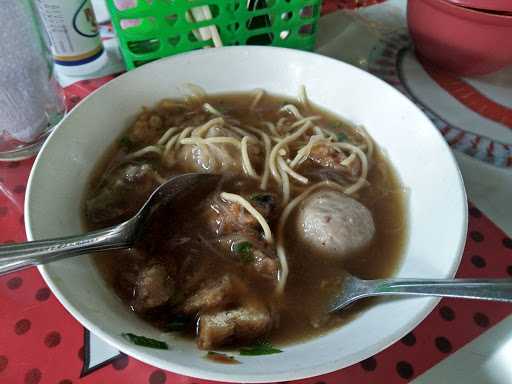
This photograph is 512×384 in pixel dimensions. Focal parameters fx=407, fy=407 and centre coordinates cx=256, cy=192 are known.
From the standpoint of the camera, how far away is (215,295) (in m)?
1.29

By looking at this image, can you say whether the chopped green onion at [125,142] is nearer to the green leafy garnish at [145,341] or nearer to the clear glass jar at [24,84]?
the clear glass jar at [24,84]

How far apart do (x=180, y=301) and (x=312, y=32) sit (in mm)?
1675

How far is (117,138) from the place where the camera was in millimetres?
1762

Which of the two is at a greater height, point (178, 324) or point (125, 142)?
point (125, 142)

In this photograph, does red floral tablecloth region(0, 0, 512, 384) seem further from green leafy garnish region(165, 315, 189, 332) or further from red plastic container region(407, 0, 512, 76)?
red plastic container region(407, 0, 512, 76)

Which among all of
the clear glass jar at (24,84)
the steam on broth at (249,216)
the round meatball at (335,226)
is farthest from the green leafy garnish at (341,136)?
the clear glass jar at (24,84)

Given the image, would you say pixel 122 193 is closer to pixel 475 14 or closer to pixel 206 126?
pixel 206 126

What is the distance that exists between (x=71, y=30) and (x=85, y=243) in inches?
53.8

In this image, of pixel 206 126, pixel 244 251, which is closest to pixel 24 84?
pixel 206 126

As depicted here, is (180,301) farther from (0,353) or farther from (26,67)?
(26,67)

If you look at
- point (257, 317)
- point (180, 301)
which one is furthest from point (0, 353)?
point (257, 317)

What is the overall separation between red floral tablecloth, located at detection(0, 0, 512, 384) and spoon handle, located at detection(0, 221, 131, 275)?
356 millimetres

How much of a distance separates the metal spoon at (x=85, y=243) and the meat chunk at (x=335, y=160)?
63cm

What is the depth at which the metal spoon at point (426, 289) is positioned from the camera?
926 mm
